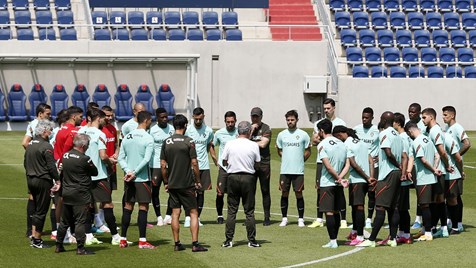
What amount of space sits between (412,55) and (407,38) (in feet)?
3.99

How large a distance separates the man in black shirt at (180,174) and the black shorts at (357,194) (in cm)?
251

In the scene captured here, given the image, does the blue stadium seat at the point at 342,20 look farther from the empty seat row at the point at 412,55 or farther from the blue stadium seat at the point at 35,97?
the blue stadium seat at the point at 35,97

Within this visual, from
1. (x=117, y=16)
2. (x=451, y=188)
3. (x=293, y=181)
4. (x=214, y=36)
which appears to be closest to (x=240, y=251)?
(x=293, y=181)

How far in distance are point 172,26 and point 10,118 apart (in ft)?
22.8

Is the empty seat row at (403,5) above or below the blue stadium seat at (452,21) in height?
above

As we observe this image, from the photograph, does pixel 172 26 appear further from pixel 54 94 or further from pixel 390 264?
pixel 390 264

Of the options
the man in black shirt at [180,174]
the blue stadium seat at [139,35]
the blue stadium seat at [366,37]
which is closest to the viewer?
the man in black shirt at [180,174]

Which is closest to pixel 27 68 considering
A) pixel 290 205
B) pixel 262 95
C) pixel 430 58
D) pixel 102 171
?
pixel 262 95

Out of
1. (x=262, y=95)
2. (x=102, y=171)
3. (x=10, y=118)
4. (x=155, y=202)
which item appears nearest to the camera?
(x=102, y=171)

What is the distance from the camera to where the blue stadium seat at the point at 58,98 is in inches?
1578

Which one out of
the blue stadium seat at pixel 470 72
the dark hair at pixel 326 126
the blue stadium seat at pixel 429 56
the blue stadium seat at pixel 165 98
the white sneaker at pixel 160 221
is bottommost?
the white sneaker at pixel 160 221

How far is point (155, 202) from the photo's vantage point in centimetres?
1953

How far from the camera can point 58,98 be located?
132 feet

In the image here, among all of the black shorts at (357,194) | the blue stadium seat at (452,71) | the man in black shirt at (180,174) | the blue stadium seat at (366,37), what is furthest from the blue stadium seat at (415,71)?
the man in black shirt at (180,174)
